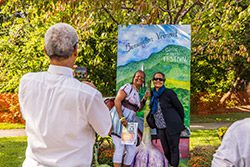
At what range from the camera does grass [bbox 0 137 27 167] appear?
7.78m

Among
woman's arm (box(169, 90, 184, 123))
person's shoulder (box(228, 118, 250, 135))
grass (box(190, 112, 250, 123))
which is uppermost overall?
person's shoulder (box(228, 118, 250, 135))

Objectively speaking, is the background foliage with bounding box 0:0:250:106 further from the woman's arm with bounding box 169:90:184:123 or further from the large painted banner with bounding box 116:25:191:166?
the woman's arm with bounding box 169:90:184:123

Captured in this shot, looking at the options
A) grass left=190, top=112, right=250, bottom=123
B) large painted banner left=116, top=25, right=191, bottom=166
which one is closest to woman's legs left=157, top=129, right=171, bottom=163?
large painted banner left=116, top=25, right=191, bottom=166

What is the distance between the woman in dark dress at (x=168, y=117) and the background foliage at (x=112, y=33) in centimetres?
117

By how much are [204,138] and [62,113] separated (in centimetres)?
843

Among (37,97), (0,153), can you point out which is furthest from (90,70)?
(37,97)

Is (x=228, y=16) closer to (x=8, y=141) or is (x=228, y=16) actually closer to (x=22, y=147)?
(x=22, y=147)

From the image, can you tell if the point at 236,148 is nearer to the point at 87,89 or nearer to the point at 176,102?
the point at 87,89

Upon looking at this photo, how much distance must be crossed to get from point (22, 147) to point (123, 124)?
4.83 meters

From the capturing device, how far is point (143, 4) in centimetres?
554

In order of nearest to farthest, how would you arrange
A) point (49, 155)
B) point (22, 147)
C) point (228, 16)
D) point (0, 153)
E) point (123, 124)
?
point (49, 155), point (123, 124), point (228, 16), point (0, 153), point (22, 147)

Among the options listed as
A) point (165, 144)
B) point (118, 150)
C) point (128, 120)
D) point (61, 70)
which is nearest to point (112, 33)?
point (128, 120)

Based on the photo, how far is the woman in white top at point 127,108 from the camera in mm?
5152

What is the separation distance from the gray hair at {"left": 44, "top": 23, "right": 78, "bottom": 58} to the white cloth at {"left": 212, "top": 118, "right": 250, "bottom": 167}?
1116 mm
